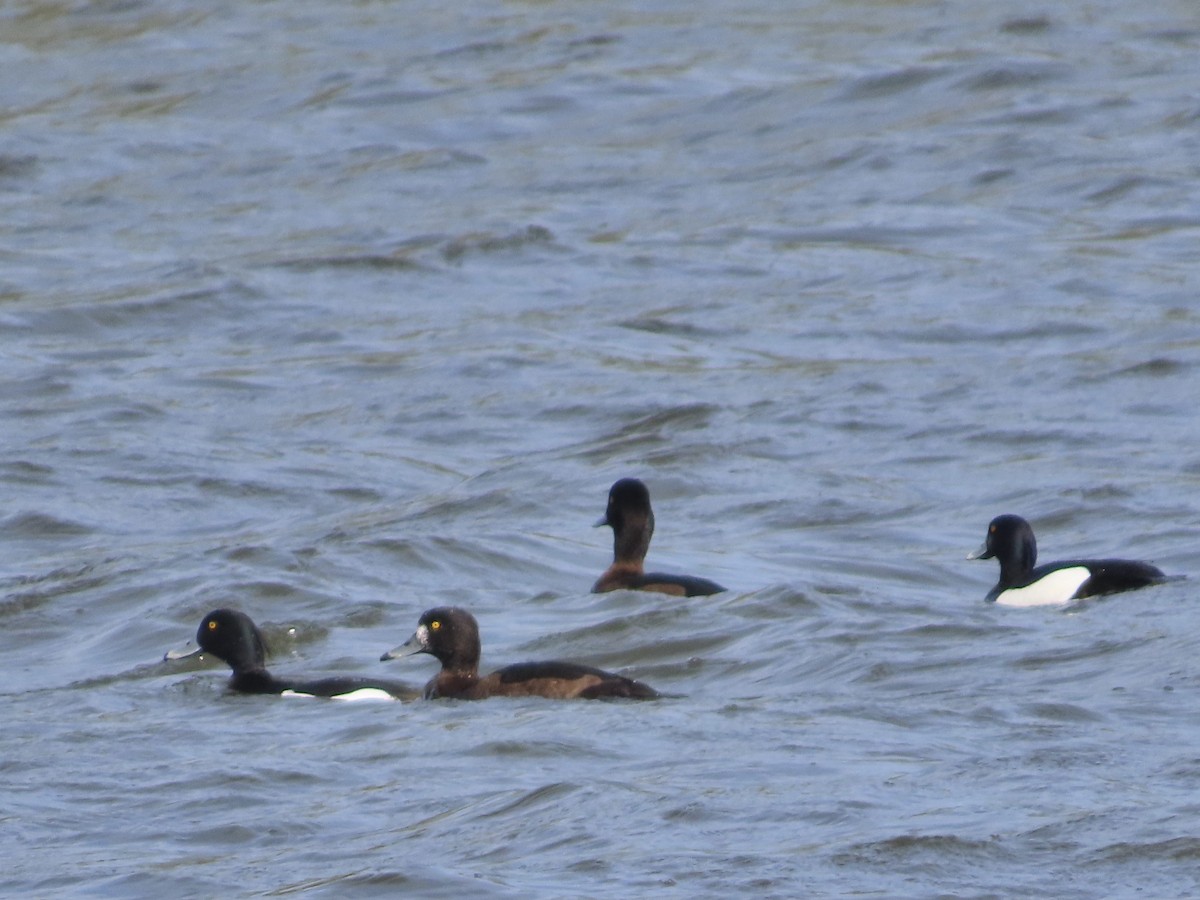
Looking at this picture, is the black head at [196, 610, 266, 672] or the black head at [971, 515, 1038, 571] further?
the black head at [971, 515, 1038, 571]

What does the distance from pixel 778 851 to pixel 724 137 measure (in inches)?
706

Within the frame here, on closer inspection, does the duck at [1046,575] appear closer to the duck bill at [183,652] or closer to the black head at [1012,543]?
the black head at [1012,543]

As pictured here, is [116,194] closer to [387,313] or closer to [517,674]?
[387,313]

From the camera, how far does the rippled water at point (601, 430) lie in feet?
27.7

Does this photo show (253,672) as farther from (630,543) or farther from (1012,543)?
(1012,543)

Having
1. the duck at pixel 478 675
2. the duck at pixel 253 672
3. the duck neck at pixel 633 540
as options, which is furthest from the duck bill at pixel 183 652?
the duck neck at pixel 633 540

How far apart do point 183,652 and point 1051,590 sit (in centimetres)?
401

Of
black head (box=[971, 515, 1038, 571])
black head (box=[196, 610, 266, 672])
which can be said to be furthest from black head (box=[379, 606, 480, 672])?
black head (box=[971, 515, 1038, 571])

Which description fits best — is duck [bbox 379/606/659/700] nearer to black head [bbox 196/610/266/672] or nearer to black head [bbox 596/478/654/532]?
black head [bbox 196/610/266/672]

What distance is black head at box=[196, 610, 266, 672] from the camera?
37.8 ft

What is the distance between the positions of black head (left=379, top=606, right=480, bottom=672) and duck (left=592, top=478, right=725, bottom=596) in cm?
183

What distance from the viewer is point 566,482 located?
16219mm

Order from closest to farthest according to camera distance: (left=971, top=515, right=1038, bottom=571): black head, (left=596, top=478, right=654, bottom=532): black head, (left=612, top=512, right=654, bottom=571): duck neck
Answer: (left=971, top=515, right=1038, bottom=571): black head → (left=612, top=512, right=654, bottom=571): duck neck → (left=596, top=478, right=654, bottom=532): black head

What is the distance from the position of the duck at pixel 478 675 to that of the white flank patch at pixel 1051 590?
2623 millimetres
